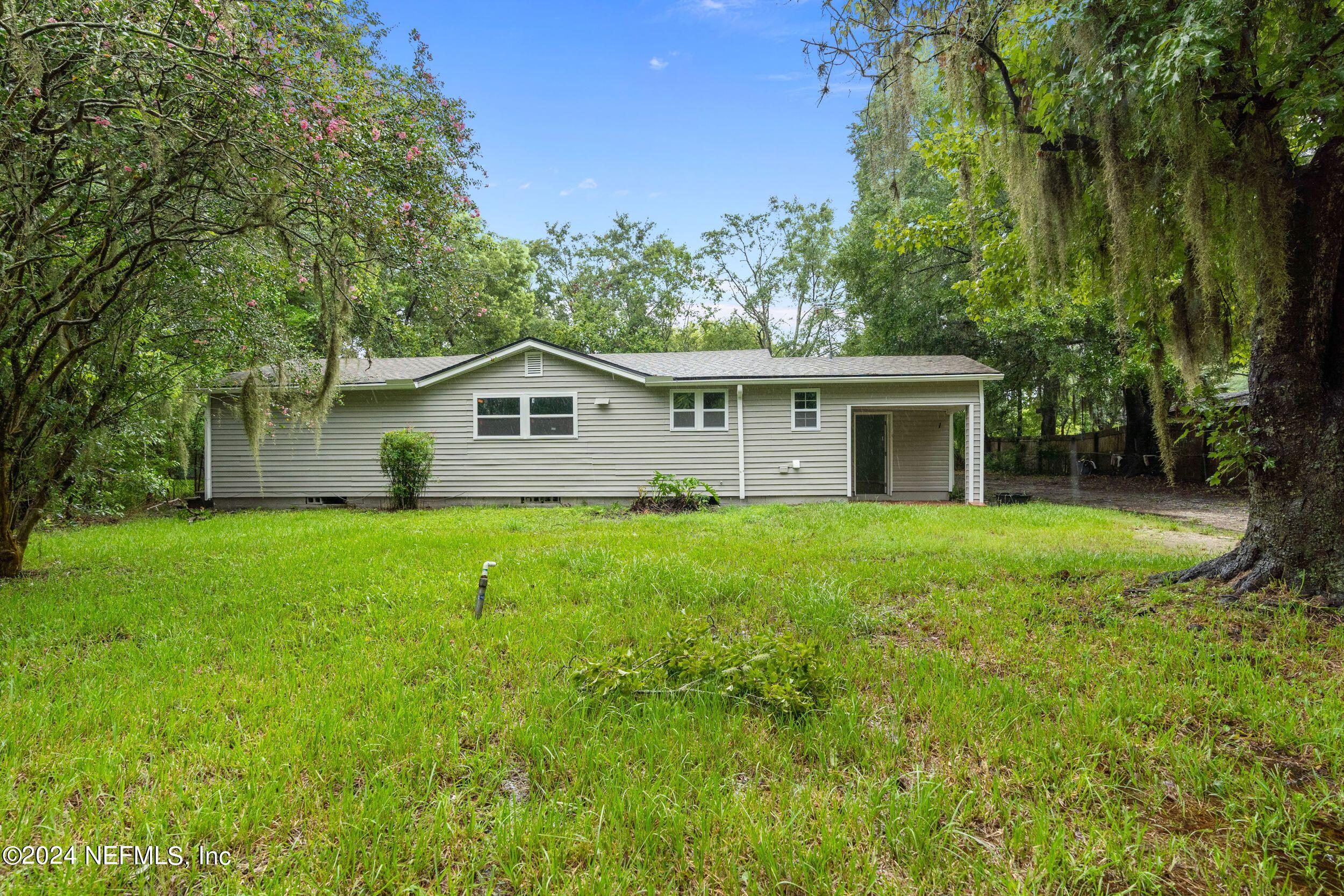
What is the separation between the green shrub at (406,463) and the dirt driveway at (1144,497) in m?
11.7

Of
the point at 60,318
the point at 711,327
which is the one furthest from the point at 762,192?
the point at 60,318

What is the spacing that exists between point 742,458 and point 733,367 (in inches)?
79.6

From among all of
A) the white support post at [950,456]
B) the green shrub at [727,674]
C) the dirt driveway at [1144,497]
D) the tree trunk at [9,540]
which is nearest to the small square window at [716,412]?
the white support post at [950,456]

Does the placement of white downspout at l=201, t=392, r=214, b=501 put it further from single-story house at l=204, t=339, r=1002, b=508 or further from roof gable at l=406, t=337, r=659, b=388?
roof gable at l=406, t=337, r=659, b=388

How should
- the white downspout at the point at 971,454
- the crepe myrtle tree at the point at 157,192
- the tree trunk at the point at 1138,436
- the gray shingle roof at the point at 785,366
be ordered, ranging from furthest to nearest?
the tree trunk at the point at 1138,436 → the gray shingle roof at the point at 785,366 → the white downspout at the point at 971,454 → the crepe myrtle tree at the point at 157,192

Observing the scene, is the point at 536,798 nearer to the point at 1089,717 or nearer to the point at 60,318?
the point at 1089,717

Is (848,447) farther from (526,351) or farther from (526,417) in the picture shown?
(526,351)

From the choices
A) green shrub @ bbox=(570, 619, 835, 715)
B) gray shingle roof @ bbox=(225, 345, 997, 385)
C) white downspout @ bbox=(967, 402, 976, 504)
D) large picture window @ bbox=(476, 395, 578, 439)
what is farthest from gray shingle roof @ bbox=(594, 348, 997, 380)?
green shrub @ bbox=(570, 619, 835, 715)

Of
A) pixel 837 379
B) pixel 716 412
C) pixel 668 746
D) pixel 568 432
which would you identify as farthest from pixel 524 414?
pixel 668 746

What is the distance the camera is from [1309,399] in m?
3.48

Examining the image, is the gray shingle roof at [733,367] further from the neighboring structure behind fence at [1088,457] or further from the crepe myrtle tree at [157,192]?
the neighboring structure behind fence at [1088,457]

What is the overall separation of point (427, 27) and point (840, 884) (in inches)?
598

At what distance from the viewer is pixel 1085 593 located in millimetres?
3867

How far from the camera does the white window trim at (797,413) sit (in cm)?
1139
